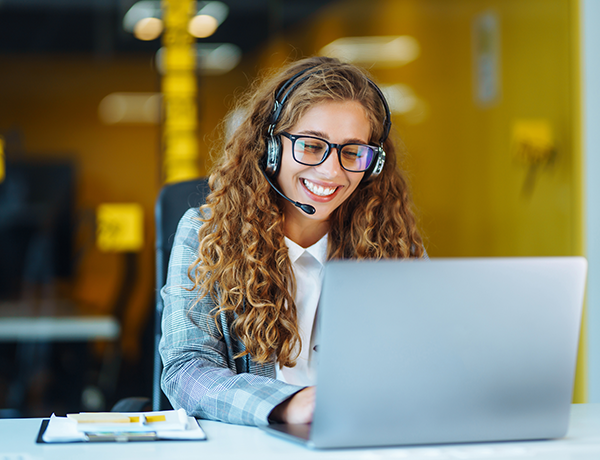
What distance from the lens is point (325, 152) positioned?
4.14ft

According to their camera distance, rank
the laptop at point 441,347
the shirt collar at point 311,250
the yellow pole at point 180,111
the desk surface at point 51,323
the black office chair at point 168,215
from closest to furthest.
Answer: the laptop at point 441,347 → the shirt collar at point 311,250 → the black office chair at point 168,215 → the desk surface at point 51,323 → the yellow pole at point 180,111

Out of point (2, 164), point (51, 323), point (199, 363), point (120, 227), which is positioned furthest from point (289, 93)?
point (2, 164)

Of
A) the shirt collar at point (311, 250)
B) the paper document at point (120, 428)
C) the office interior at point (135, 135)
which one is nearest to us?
the paper document at point (120, 428)

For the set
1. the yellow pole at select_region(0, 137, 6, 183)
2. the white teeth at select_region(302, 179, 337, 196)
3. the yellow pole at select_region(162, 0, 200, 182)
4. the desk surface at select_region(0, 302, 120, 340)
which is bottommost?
the desk surface at select_region(0, 302, 120, 340)

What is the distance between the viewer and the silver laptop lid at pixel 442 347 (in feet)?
2.46

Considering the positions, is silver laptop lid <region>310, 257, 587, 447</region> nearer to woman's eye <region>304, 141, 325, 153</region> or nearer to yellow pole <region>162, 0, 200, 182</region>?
woman's eye <region>304, 141, 325, 153</region>

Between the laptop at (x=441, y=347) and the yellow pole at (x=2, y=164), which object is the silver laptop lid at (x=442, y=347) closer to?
the laptop at (x=441, y=347)

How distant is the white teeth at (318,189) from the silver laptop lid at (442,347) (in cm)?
56

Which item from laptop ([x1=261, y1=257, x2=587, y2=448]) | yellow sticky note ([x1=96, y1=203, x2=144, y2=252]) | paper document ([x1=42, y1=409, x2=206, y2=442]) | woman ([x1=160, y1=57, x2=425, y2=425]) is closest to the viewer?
laptop ([x1=261, y1=257, x2=587, y2=448])

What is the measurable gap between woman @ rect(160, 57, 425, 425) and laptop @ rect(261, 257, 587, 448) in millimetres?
404

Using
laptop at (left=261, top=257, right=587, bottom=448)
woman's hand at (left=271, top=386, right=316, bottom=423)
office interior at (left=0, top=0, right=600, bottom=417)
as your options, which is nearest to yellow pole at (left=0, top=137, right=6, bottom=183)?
office interior at (left=0, top=0, right=600, bottom=417)

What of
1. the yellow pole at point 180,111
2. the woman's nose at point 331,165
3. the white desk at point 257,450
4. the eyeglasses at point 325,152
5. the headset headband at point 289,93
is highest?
the yellow pole at point 180,111

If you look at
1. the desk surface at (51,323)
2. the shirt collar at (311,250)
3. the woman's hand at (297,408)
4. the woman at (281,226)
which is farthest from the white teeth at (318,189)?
the desk surface at (51,323)

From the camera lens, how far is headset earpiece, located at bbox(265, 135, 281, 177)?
1311mm
